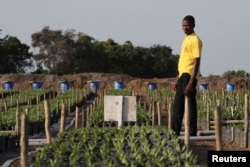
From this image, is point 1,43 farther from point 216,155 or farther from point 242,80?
point 216,155

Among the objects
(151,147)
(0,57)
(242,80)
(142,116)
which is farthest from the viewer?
(0,57)

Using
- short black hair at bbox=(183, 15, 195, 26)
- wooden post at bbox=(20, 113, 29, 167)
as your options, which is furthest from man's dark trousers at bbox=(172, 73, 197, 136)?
wooden post at bbox=(20, 113, 29, 167)

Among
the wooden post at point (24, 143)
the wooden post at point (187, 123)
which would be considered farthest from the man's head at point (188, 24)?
the wooden post at point (24, 143)

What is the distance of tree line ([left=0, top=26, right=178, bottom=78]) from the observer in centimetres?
5297

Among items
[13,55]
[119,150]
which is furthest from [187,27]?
[13,55]

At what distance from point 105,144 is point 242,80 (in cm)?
3928

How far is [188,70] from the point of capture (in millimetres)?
8609

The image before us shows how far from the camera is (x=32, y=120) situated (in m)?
14.8

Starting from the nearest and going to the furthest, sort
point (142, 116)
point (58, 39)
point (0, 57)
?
point (142, 116) → point (0, 57) → point (58, 39)

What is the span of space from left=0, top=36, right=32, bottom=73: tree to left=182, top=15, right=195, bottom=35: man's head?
137 ft

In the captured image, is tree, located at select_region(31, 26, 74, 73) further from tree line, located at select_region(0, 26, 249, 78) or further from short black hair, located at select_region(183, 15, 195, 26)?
short black hair, located at select_region(183, 15, 195, 26)

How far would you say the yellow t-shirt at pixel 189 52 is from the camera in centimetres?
845

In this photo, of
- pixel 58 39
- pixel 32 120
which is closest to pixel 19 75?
pixel 58 39

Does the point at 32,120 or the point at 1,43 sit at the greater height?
the point at 1,43
